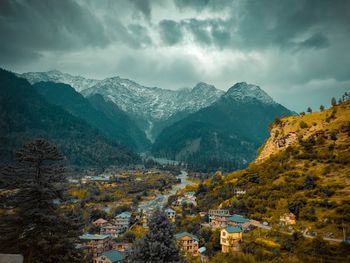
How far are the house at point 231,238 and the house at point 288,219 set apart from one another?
1016cm

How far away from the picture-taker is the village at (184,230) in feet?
201

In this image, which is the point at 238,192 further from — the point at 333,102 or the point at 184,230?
the point at 333,102

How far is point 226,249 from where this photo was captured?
198 feet

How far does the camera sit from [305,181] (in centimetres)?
7506

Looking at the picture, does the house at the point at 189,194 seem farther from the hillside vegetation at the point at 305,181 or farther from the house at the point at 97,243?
the house at the point at 97,243

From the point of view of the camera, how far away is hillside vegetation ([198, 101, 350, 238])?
61438 millimetres

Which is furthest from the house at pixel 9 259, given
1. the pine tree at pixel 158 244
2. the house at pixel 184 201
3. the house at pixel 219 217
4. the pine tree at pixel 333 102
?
the pine tree at pixel 333 102

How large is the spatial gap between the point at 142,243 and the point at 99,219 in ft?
275

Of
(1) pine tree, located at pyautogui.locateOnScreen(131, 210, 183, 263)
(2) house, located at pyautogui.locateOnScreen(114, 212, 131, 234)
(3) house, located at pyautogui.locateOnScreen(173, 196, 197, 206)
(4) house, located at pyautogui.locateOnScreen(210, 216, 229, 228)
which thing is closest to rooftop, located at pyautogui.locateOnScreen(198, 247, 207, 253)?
(4) house, located at pyautogui.locateOnScreen(210, 216, 229, 228)

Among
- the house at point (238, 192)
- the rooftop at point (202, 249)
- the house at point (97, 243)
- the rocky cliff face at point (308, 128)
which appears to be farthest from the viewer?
the rocky cliff face at point (308, 128)

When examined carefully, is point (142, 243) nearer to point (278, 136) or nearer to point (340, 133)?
point (340, 133)

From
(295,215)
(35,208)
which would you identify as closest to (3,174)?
(35,208)

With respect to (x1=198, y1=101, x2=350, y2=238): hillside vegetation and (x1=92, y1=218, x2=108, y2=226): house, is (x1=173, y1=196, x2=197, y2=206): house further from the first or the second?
(x1=92, y1=218, x2=108, y2=226): house

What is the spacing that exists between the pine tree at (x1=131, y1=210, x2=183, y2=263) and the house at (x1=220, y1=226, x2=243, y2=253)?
142ft
